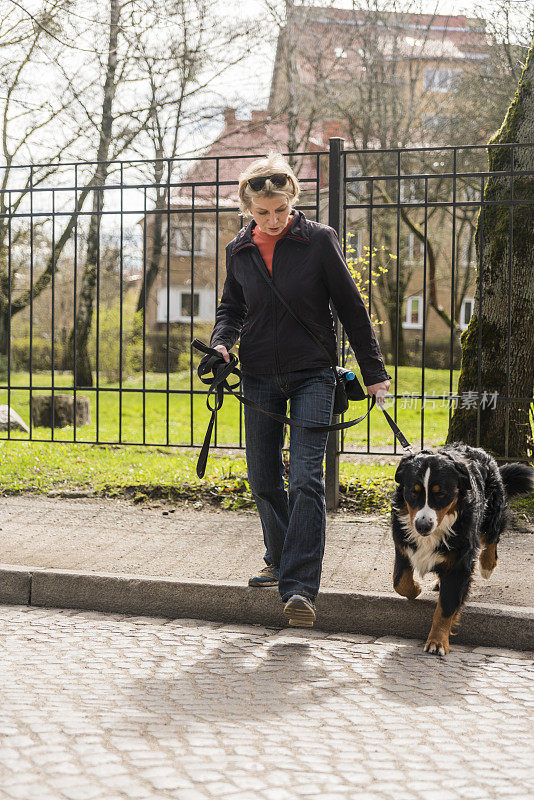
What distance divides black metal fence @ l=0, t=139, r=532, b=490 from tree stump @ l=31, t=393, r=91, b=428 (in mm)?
56

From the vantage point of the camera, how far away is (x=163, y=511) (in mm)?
6809

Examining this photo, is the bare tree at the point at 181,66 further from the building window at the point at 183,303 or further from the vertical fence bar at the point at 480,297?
Answer: the building window at the point at 183,303

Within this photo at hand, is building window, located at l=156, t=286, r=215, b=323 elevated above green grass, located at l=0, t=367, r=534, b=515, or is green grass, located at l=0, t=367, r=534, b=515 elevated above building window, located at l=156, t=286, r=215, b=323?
building window, located at l=156, t=286, r=215, b=323

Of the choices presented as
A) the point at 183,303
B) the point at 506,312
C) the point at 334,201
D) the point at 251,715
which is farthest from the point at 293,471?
the point at 183,303

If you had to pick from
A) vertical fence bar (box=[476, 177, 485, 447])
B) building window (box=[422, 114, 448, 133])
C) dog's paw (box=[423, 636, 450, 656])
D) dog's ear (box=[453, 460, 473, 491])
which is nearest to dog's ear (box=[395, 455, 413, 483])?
dog's ear (box=[453, 460, 473, 491])

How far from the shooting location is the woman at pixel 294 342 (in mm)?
4223

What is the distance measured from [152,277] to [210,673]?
63.1 ft

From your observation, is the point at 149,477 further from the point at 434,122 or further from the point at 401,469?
the point at 434,122

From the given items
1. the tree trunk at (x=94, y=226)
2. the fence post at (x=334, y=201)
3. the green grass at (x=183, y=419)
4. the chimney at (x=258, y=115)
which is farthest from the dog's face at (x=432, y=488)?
the chimney at (x=258, y=115)

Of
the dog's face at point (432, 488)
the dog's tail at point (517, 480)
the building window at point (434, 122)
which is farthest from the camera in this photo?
the building window at point (434, 122)

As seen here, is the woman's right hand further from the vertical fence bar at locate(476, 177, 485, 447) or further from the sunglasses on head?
the vertical fence bar at locate(476, 177, 485, 447)

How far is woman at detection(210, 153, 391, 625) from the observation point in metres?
4.22

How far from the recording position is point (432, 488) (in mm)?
4090

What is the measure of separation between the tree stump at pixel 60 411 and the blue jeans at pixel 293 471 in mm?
8684
